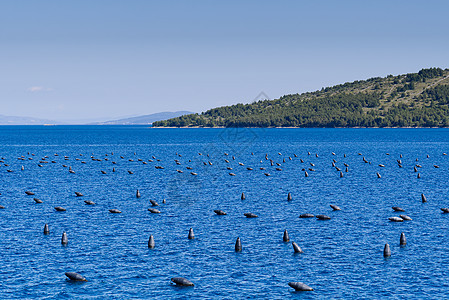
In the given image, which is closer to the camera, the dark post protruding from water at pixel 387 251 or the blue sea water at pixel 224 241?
the blue sea water at pixel 224 241

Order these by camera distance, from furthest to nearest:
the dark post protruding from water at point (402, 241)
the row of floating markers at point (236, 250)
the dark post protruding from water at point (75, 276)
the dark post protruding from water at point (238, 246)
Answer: the dark post protruding from water at point (402, 241) → the dark post protruding from water at point (238, 246) → the dark post protruding from water at point (75, 276) → the row of floating markers at point (236, 250)

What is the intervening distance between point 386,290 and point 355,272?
435 cm

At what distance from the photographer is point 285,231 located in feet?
184

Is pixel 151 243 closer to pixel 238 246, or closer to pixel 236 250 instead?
pixel 236 250

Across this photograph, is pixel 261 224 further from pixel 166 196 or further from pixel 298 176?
pixel 298 176

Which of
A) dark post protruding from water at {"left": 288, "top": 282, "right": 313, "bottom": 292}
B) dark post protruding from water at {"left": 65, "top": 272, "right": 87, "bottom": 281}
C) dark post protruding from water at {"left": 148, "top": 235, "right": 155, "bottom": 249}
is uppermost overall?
dark post protruding from water at {"left": 148, "top": 235, "right": 155, "bottom": 249}

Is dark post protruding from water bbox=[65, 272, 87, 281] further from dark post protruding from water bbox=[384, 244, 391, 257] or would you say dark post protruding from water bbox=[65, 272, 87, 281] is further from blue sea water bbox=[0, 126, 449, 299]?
dark post protruding from water bbox=[384, 244, 391, 257]

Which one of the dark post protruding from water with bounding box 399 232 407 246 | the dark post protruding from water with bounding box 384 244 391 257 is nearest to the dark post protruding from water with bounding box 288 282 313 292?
the dark post protruding from water with bounding box 384 244 391 257

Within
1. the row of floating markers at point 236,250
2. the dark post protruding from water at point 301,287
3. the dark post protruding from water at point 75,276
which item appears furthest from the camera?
the dark post protruding from water at point 75,276

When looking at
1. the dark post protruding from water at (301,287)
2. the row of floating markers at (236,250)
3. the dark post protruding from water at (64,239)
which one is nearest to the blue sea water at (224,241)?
the dark post protruding from water at (301,287)

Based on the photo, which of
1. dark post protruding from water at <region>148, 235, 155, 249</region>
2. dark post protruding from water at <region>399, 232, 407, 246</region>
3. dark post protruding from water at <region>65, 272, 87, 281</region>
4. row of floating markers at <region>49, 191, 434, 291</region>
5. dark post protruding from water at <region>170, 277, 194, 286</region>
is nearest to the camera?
row of floating markers at <region>49, 191, 434, 291</region>

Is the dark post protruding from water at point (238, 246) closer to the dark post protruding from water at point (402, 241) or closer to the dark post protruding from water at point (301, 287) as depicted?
the dark post protruding from water at point (301, 287)

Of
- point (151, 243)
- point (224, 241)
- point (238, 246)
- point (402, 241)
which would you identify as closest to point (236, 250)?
point (238, 246)

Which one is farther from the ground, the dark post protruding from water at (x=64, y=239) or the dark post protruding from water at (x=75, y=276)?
the dark post protruding from water at (x=64, y=239)
